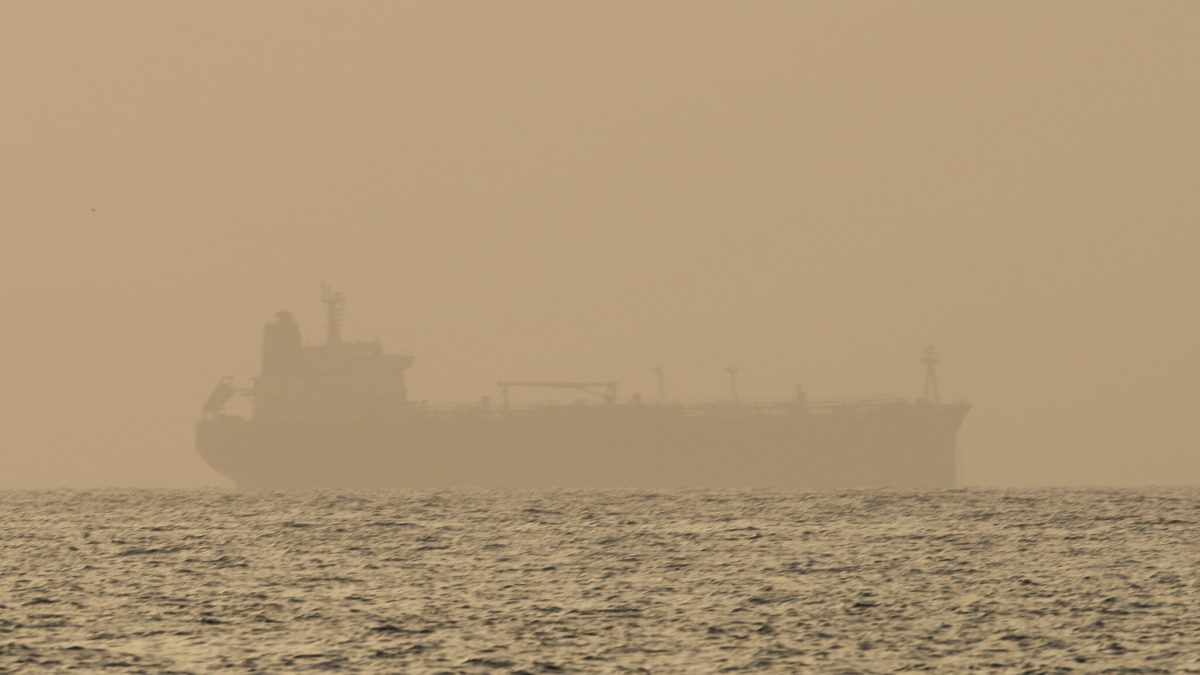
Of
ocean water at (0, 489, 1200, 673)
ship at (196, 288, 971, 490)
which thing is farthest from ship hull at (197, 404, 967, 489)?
ocean water at (0, 489, 1200, 673)

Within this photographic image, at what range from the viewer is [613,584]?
400cm

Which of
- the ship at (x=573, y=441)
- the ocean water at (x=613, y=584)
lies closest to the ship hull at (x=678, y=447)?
the ship at (x=573, y=441)

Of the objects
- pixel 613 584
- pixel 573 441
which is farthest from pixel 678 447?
pixel 613 584

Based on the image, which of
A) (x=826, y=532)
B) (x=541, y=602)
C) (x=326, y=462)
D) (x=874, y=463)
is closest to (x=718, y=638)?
(x=541, y=602)

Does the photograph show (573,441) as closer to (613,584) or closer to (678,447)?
(678,447)

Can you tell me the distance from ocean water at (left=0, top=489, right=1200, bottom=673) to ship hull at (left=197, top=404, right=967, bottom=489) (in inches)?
3977

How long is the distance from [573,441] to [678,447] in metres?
7.24

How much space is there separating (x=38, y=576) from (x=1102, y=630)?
8.70 ft

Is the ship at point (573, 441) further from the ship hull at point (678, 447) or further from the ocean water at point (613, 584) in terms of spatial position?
the ocean water at point (613, 584)

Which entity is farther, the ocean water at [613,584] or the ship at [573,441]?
the ship at [573,441]

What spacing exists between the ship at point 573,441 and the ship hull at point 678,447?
2.8 inches

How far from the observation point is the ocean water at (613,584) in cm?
314

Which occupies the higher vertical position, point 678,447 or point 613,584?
point 678,447

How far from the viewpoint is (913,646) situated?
3.20 metres
